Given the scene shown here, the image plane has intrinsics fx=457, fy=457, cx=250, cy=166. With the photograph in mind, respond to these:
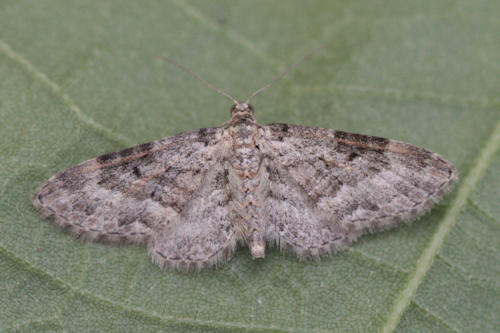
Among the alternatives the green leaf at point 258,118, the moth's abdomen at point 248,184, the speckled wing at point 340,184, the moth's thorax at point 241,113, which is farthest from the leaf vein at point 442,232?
the moth's thorax at point 241,113

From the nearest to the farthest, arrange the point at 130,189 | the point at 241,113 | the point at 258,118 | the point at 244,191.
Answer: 1. the point at 130,189
2. the point at 244,191
3. the point at 241,113
4. the point at 258,118

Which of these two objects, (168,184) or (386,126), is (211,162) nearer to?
(168,184)

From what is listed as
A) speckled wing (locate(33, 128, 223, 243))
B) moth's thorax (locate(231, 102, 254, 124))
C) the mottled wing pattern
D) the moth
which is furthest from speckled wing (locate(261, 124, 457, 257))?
speckled wing (locate(33, 128, 223, 243))

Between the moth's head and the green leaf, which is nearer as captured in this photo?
the green leaf

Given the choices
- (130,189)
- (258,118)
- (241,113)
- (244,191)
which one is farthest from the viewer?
(258,118)

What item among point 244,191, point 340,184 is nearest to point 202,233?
point 244,191

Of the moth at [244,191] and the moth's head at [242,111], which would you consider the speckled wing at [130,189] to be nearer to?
the moth at [244,191]

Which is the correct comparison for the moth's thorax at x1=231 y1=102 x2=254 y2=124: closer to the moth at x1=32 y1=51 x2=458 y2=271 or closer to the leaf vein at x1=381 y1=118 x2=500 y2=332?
the moth at x1=32 y1=51 x2=458 y2=271

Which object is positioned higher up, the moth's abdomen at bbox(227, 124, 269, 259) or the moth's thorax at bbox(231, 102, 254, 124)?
the moth's thorax at bbox(231, 102, 254, 124)

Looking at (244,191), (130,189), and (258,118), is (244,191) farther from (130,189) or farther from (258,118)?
(258,118)
